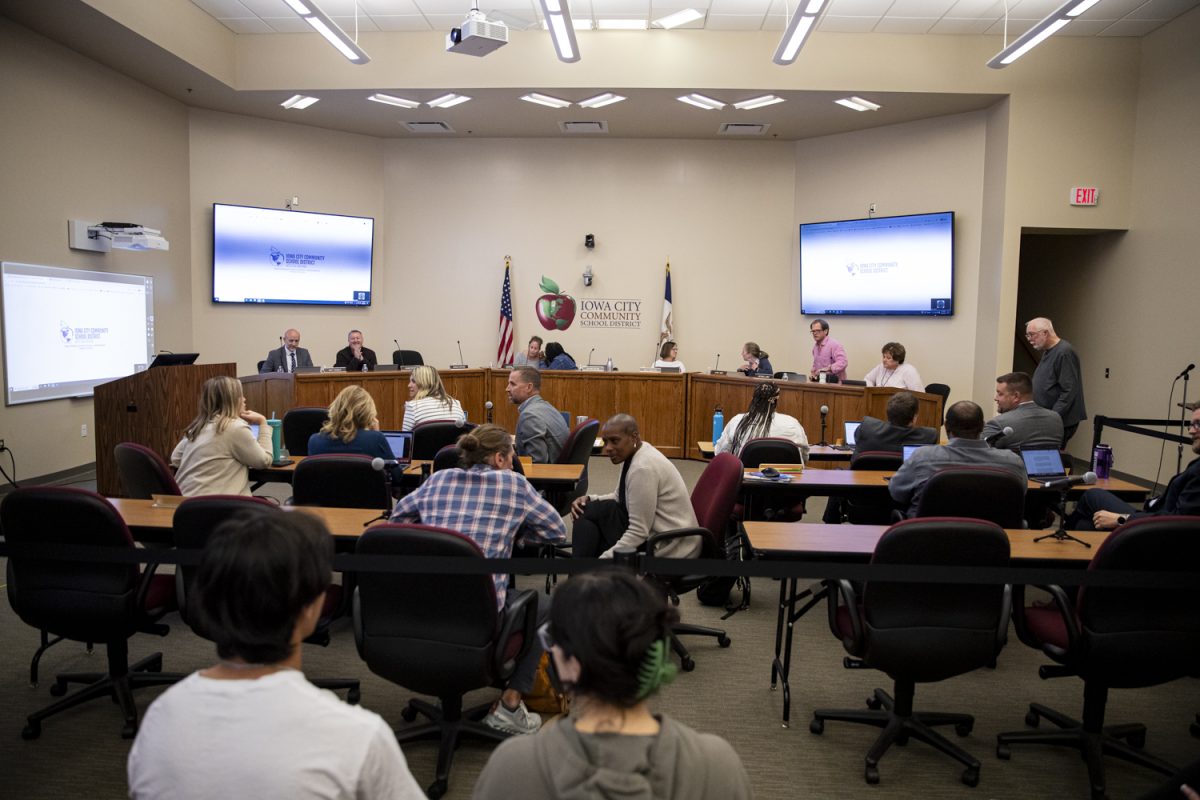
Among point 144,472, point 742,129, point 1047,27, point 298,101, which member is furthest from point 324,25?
point 1047,27

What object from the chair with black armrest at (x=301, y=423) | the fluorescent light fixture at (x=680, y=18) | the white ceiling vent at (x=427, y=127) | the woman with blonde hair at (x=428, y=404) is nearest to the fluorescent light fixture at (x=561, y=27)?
the fluorescent light fixture at (x=680, y=18)

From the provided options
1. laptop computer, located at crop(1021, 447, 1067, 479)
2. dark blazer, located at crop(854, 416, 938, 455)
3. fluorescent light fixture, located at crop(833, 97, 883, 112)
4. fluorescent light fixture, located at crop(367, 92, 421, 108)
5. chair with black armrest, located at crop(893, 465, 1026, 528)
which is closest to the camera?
chair with black armrest, located at crop(893, 465, 1026, 528)

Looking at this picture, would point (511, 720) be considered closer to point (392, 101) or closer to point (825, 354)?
point (825, 354)

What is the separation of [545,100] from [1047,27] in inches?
210

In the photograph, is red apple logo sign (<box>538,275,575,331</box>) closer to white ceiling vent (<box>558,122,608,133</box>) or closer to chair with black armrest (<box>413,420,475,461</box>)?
white ceiling vent (<box>558,122,608,133</box>)

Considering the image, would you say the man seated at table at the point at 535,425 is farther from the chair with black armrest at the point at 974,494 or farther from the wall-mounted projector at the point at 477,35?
the wall-mounted projector at the point at 477,35

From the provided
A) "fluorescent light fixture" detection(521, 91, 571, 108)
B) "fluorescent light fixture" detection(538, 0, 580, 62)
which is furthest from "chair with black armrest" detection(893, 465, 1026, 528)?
"fluorescent light fixture" detection(521, 91, 571, 108)

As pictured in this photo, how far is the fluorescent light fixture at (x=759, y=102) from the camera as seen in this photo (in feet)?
31.5

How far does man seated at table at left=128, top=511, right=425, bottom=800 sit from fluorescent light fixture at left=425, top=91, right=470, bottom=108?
9.18 meters

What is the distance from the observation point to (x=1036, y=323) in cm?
667

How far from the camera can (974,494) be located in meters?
4.00

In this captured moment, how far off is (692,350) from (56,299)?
25.4 ft

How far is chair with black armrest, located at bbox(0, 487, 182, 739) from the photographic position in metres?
2.98

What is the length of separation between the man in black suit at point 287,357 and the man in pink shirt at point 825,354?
6269 millimetres
